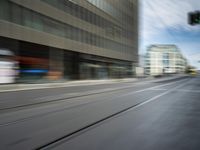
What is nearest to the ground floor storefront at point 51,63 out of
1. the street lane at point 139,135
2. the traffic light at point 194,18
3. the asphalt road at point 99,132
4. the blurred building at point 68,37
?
the blurred building at point 68,37

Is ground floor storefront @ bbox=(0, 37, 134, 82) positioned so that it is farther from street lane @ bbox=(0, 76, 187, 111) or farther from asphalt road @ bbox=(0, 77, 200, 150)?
asphalt road @ bbox=(0, 77, 200, 150)

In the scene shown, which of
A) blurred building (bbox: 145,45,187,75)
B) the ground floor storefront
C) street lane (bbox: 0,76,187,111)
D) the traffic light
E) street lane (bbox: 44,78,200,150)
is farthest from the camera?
blurred building (bbox: 145,45,187,75)

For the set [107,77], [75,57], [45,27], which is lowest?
[107,77]

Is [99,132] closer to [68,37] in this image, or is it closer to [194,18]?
[194,18]

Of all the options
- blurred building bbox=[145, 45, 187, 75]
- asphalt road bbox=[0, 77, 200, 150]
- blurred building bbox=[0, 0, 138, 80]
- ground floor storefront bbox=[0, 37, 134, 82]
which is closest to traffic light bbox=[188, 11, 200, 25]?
asphalt road bbox=[0, 77, 200, 150]

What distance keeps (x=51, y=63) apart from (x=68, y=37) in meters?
6.06

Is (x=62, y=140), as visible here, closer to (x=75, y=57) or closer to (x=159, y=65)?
(x=75, y=57)

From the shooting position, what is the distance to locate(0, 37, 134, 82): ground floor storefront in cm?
3130

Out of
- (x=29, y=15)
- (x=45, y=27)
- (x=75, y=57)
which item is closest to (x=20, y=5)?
(x=29, y=15)

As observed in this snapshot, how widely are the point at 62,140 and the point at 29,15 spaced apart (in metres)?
30.8

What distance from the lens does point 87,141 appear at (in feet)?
18.4

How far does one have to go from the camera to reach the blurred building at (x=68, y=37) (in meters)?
32.0

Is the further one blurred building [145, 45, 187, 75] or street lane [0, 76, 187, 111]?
blurred building [145, 45, 187, 75]

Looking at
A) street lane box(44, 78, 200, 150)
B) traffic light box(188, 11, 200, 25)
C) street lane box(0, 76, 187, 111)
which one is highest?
traffic light box(188, 11, 200, 25)
